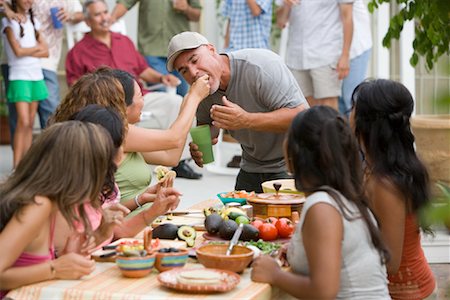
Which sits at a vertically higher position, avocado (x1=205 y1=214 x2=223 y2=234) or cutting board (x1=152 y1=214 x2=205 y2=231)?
avocado (x1=205 y1=214 x2=223 y2=234)

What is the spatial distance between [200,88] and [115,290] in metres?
1.53

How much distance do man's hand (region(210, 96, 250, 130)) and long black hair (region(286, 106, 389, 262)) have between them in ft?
4.16

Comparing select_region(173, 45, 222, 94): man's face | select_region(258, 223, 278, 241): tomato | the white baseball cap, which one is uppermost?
the white baseball cap

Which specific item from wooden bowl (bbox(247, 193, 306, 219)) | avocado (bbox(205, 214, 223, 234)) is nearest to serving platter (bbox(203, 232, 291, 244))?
avocado (bbox(205, 214, 223, 234))

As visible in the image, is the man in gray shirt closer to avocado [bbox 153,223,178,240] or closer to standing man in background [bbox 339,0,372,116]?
avocado [bbox 153,223,178,240]

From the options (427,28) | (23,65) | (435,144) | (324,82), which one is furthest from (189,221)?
(23,65)

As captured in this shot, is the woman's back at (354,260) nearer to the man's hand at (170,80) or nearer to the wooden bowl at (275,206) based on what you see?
the wooden bowl at (275,206)

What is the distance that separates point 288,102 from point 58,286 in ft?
6.46

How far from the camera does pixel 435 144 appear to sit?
5.79m

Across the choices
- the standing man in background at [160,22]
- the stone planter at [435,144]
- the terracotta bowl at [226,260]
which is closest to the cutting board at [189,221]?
the terracotta bowl at [226,260]

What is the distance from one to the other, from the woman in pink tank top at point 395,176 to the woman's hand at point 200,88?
3.00 ft

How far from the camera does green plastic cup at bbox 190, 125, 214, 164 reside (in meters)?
3.70

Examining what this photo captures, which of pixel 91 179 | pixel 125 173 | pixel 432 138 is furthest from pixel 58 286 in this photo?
pixel 432 138

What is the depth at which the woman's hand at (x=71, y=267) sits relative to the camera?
7.66 ft
